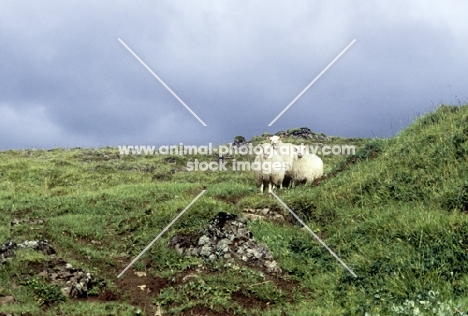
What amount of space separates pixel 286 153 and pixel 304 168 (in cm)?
102

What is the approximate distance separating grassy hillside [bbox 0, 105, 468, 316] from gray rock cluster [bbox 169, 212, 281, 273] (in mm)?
330

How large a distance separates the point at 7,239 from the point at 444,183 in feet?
39.4

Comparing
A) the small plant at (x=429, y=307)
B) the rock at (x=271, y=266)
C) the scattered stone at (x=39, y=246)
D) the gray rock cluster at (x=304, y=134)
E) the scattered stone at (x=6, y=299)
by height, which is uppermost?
the gray rock cluster at (x=304, y=134)

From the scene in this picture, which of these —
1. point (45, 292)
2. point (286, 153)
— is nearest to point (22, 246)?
point (45, 292)

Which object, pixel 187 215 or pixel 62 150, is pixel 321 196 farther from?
pixel 62 150

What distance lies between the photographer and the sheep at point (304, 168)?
1970cm

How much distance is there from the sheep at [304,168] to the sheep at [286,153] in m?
0.19

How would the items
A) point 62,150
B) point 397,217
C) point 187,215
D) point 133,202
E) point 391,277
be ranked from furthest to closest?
point 62,150 → point 133,202 → point 187,215 → point 397,217 → point 391,277

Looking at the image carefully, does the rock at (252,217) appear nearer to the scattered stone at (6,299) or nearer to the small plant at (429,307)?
the small plant at (429,307)

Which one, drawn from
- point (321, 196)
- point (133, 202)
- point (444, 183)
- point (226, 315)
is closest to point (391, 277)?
point (226, 315)

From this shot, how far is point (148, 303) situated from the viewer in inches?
400

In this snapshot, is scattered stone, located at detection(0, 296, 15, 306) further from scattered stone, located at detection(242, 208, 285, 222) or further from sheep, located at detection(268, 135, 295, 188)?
sheep, located at detection(268, 135, 295, 188)

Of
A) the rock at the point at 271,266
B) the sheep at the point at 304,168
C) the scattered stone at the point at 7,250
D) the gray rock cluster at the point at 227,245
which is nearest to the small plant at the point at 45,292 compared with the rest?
the scattered stone at the point at 7,250

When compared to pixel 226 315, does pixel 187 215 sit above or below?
above
